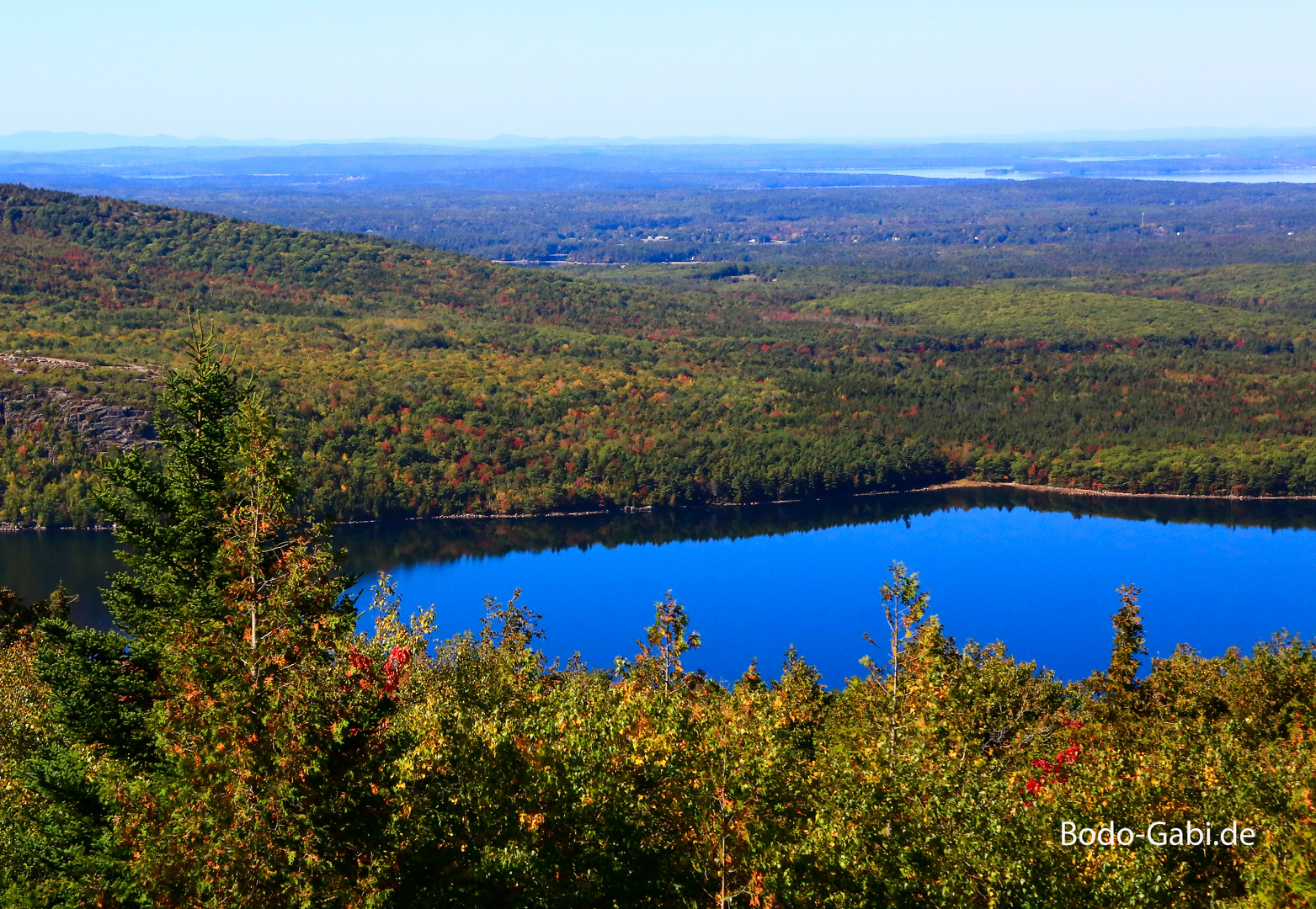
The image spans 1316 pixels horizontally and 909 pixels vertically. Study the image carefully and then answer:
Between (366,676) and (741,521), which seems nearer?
(366,676)

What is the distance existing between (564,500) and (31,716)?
277 ft

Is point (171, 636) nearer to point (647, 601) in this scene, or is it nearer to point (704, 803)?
point (704, 803)

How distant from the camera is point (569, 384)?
5394 inches

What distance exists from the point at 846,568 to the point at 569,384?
53181mm

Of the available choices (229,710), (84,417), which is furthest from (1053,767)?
(84,417)

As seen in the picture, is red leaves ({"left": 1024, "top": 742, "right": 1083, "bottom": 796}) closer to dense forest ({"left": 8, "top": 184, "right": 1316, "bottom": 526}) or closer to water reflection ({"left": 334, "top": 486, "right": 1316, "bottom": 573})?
water reflection ({"left": 334, "top": 486, "right": 1316, "bottom": 573})

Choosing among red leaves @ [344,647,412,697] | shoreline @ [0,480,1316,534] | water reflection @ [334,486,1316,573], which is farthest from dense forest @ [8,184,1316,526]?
red leaves @ [344,647,412,697]

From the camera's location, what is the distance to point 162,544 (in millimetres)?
21453

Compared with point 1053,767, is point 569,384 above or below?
below

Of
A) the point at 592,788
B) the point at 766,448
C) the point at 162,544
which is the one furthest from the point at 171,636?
the point at 766,448

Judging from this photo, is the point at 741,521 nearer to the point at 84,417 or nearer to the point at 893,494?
the point at 893,494

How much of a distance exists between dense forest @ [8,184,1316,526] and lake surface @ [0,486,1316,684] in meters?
4.49

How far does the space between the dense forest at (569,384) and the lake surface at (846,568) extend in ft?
14.7

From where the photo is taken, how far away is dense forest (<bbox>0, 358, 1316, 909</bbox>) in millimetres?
16625
